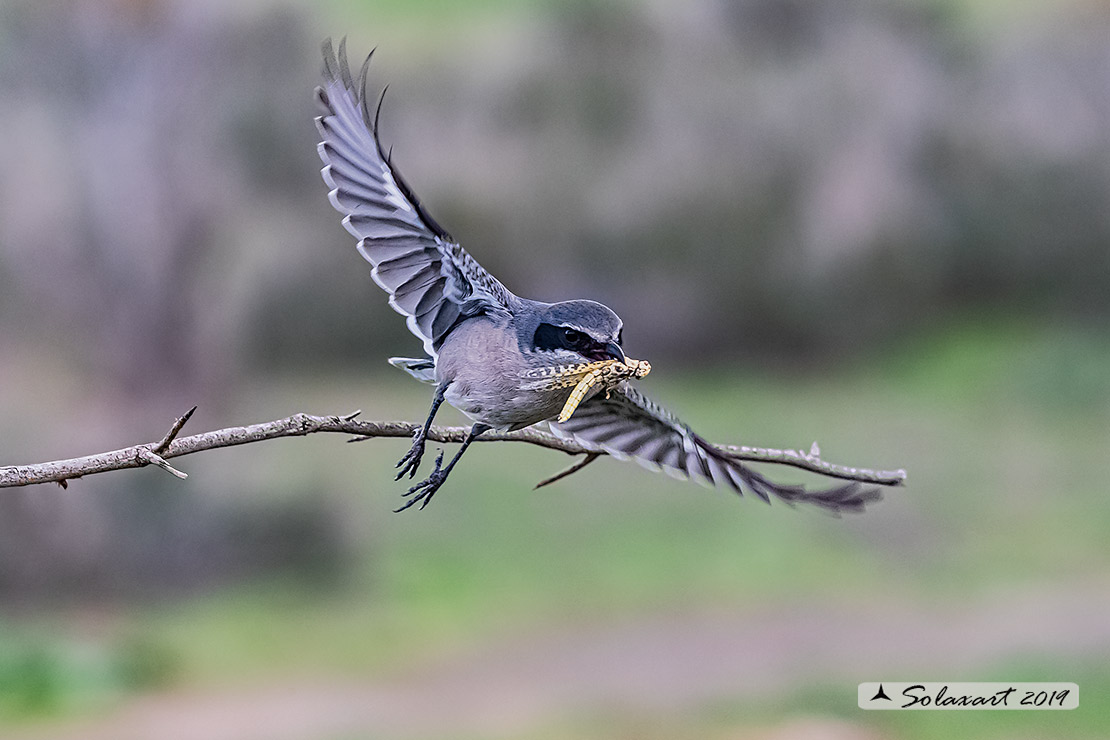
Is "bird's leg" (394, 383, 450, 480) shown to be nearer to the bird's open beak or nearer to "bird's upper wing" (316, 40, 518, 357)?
"bird's upper wing" (316, 40, 518, 357)

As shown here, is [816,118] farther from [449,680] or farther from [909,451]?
[449,680]

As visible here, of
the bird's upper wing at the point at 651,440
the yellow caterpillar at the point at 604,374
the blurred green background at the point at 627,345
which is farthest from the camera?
the blurred green background at the point at 627,345

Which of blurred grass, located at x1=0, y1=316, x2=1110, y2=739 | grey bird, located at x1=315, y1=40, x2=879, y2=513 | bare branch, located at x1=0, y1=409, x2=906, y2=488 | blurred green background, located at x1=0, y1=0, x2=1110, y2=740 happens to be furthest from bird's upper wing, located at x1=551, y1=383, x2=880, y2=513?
blurred grass, located at x1=0, y1=316, x2=1110, y2=739

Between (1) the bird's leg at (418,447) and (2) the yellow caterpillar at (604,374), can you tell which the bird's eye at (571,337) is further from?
(1) the bird's leg at (418,447)

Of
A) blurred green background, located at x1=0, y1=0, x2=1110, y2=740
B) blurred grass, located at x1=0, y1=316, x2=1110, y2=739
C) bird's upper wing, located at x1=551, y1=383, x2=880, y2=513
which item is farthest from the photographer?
blurred grass, located at x1=0, y1=316, x2=1110, y2=739

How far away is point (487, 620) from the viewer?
20.4 ft

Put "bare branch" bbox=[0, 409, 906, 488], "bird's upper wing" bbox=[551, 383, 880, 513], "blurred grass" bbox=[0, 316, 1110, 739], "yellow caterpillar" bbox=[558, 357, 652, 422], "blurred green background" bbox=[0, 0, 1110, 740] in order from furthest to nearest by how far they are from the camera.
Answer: "blurred grass" bbox=[0, 316, 1110, 739] → "blurred green background" bbox=[0, 0, 1110, 740] → "bird's upper wing" bbox=[551, 383, 880, 513] → "yellow caterpillar" bbox=[558, 357, 652, 422] → "bare branch" bbox=[0, 409, 906, 488]

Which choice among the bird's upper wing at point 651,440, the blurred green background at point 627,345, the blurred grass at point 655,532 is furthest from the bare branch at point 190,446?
the blurred grass at point 655,532

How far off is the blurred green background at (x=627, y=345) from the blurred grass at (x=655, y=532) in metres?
0.02

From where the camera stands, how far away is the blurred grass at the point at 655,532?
5.79 meters

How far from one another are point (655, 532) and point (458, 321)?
5162 millimetres

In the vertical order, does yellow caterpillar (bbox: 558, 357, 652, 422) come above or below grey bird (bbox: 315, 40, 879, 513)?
below

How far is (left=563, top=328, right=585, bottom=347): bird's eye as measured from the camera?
1388 mm

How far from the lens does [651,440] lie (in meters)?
1.68
